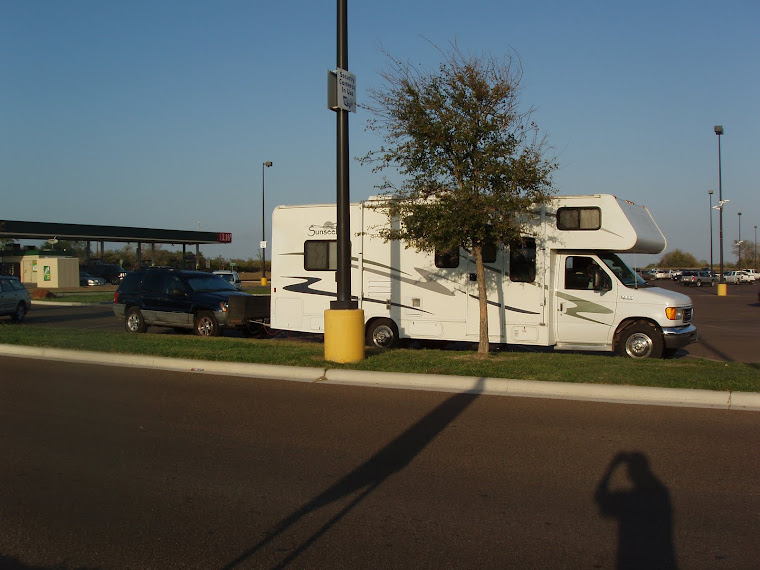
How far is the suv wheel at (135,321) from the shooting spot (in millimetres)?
18388

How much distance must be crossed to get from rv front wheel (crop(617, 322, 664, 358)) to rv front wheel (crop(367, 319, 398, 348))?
4337 millimetres

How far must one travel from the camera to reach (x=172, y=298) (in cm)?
1781

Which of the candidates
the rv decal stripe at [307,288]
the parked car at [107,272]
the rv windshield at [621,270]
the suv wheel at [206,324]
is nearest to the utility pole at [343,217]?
the rv decal stripe at [307,288]

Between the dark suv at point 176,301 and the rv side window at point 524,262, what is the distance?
6420 mm

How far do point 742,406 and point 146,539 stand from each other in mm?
7340

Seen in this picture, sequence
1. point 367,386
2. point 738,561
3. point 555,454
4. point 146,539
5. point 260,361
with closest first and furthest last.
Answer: point 738,561 → point 146,539 → point 555,454 → point 367,386 → point 260,361

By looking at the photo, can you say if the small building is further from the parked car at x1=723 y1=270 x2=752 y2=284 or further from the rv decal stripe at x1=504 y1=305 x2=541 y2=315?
the parked car at x1=723 y1=270 x2=752 y2=284

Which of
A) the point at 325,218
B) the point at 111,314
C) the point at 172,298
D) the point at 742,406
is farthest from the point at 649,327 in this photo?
the point at 111,314

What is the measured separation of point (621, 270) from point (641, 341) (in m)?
1.39

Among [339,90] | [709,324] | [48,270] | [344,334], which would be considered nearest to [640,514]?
[344,334]

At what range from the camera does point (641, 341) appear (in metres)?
13.0

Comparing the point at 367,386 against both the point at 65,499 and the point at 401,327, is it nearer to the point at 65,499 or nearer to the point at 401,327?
the point at 401,327

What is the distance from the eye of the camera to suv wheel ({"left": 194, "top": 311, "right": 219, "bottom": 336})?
17.0 metres

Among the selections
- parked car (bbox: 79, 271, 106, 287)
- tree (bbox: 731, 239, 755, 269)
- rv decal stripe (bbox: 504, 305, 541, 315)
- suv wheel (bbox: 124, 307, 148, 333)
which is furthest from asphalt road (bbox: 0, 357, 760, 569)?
tree (bbox: 731, 239, 755, 269)
